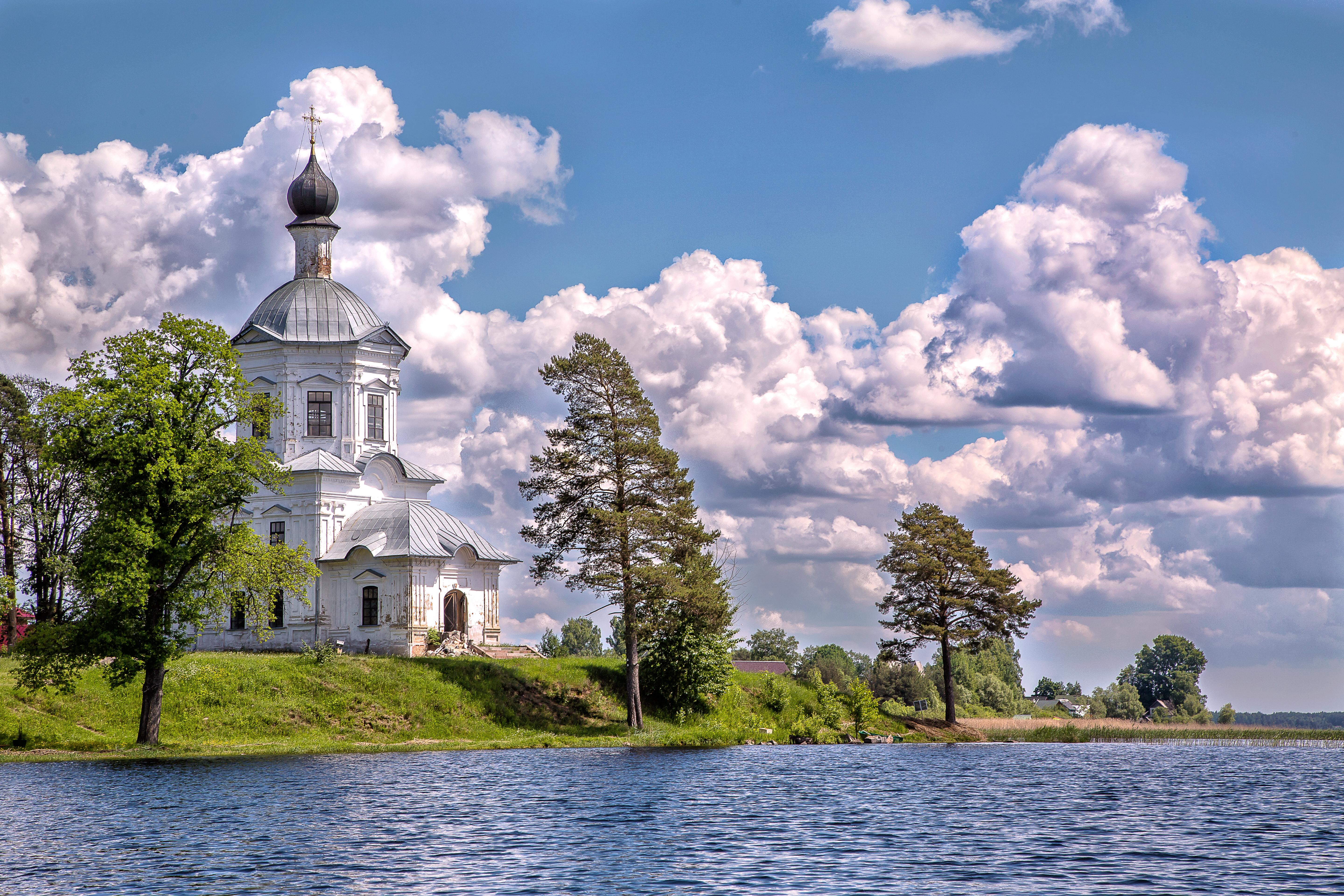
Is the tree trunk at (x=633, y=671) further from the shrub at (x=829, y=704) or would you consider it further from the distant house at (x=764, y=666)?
the distant house at (x=764, y=666)

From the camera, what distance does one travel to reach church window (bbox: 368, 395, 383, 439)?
6031 cm

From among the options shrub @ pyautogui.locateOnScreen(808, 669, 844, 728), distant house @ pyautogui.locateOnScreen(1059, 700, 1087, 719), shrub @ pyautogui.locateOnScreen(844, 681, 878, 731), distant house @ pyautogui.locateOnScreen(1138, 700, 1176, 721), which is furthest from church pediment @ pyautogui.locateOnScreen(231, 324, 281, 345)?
distant house @ pyautogui.locateOnScreen(1138, 700, 1176, 721)

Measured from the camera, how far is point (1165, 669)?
425 feet

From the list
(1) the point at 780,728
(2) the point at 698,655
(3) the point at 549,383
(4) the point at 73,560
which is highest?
(3) the point at 549,383

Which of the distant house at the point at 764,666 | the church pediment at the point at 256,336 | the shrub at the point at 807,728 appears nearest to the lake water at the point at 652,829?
the shrub at the point at 807,728

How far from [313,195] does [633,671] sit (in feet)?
99.6

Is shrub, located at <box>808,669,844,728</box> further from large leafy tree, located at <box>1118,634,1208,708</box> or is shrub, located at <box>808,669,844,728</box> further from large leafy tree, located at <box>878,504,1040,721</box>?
large leafy tree, located at <box>1118,634,1208,708</box>

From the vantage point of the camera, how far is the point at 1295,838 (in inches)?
872

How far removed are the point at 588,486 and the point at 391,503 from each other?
1300 centimetres

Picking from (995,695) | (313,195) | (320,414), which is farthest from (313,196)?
(995,695)

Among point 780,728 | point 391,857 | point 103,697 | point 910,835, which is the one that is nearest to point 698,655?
point 780,728

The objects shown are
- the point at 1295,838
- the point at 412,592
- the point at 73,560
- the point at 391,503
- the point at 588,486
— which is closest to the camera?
the point at 1295,838

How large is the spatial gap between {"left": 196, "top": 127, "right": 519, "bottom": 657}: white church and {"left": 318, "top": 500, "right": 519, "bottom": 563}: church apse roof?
0.08 m

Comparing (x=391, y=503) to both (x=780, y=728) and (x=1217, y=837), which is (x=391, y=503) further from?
(x=1217, y=837)
